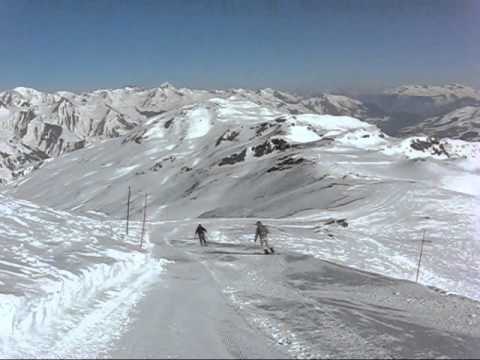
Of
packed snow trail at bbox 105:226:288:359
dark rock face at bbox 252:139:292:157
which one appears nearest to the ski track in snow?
packed snow trail at bbox 105:226:288:359

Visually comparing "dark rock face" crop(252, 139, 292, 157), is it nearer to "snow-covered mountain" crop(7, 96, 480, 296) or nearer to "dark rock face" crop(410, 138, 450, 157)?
"snow-covered mountain" crop(7, 96, 480, 296)

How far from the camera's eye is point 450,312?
15.1m

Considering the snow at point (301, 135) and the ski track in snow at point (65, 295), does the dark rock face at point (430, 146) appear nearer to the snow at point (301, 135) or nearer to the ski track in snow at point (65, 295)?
the snow at point (301, 135)

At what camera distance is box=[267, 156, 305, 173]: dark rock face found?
417ft

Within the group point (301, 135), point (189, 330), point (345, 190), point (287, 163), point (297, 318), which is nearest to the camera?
point (189, 330)

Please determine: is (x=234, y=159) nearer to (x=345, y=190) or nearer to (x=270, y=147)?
(x=270, y=147)

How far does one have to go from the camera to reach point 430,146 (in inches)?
7003

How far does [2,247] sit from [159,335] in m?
12.4

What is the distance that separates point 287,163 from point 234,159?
43855 mm

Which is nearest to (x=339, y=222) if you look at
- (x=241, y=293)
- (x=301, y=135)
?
(x=241, y=293)

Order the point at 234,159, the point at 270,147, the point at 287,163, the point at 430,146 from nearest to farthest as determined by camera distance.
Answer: the point at 287,163
the point at 270,147
the point at 234,159
the point at 430,146

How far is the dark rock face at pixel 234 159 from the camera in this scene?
17150 cm

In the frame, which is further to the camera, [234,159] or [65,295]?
[234,159]

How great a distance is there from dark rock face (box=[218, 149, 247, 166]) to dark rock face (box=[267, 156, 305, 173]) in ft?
115
